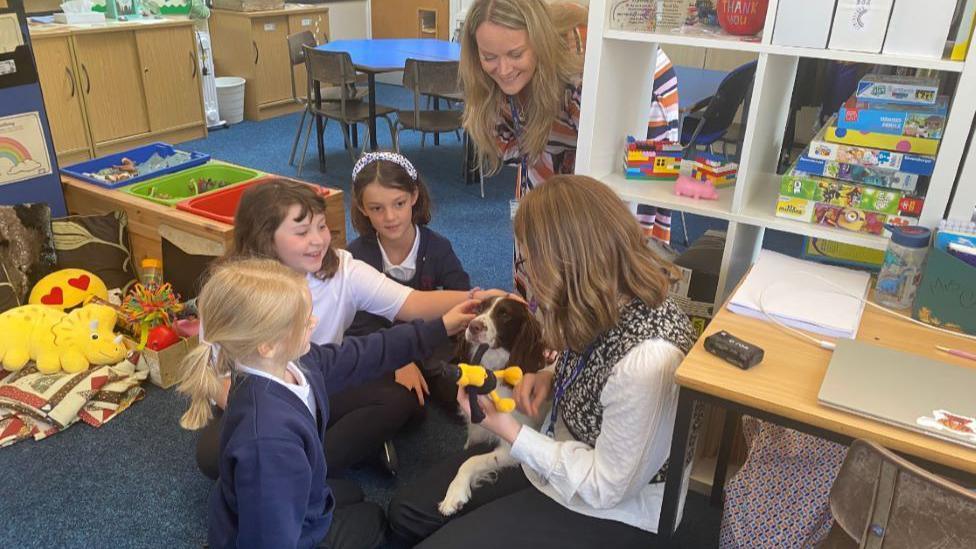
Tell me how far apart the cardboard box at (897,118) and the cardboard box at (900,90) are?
0.04 feet

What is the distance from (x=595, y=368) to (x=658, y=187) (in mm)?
746

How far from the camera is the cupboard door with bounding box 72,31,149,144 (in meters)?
4.81

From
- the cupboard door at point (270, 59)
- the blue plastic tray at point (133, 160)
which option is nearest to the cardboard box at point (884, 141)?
the blue plastic tray at point (133, 160)

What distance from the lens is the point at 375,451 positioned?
2.11 meters

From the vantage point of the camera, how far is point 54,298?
8.69 feet

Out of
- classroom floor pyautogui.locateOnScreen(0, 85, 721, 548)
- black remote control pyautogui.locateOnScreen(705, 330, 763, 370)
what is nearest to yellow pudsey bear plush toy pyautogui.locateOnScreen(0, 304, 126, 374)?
classroom floor pyautogui.locateOnScreen(0, 85, 721, 548)

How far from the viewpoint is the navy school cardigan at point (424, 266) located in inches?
87.6

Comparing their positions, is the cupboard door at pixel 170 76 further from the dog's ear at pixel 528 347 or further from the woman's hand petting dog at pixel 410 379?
the dog's ear at pixel 528 347

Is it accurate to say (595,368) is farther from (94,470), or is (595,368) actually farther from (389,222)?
(94,470)

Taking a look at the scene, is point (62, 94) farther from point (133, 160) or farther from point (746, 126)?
point (746, 126)

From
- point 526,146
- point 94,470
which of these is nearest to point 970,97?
point 526,146

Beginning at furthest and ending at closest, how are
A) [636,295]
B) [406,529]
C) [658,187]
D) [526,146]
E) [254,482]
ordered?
[526,146] < [658,187] < [406,529] < [636,295] < [254,482]

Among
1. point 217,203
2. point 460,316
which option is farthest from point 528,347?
point 217,203

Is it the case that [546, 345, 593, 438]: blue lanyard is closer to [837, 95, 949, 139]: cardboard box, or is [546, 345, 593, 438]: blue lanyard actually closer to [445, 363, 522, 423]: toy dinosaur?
[445, 363, 522, 423]: toy dinosaur
